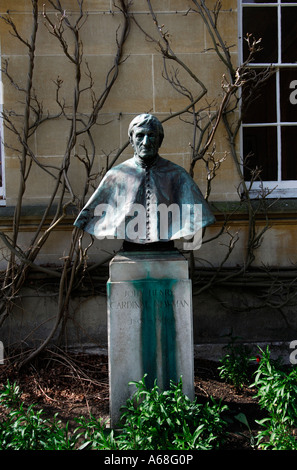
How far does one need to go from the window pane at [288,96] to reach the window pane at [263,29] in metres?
0.25

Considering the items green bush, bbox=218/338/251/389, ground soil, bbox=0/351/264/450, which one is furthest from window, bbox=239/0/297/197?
ground soil, bbox=0/351/264/450

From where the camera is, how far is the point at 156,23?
15.8 ft

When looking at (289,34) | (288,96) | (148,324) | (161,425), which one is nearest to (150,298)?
(148,324)

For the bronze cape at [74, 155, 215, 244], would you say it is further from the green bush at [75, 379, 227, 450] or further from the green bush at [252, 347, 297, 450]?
the green bush at [252, 347, 297, 450]

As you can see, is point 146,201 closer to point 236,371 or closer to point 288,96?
point 236,371

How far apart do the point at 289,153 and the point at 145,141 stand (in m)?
2.66

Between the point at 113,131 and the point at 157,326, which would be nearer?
the point at 157,326

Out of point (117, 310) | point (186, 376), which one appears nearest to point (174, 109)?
point (117, 310)

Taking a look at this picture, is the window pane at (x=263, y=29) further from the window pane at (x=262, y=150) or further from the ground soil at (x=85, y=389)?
the ground soil at (x=85, y=389)

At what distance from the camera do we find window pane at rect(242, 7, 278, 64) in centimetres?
529

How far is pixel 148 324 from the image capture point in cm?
340

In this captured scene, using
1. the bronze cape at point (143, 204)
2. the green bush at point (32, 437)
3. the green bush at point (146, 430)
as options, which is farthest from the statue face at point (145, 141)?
the green bush at point (32, 437)
